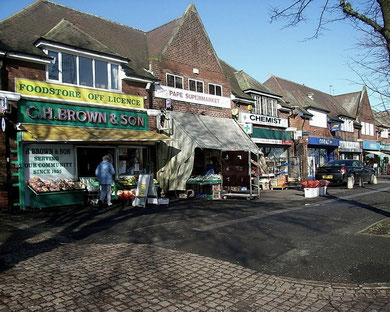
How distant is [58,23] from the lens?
13.9 meters

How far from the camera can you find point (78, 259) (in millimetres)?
5582

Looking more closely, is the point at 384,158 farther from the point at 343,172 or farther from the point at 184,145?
the point at 184,145

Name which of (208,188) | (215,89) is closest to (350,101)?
(215,89)

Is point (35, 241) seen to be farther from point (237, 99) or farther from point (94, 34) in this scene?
point (237, 99)

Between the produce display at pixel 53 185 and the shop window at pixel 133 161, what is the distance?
2.44m

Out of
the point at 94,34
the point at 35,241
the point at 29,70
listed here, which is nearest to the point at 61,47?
the point at 29,70

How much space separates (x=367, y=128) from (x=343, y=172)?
25.1 meters

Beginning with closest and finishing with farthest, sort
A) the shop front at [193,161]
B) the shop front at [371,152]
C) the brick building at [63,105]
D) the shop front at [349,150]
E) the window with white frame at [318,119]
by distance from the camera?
the brick building at [63,105] < the shop front at [193,161] < the window with white frame at [318,119] < the shop front at [349,150] < the shop front at [371,152]

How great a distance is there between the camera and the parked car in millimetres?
19188

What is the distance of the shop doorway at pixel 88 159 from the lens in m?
12.9

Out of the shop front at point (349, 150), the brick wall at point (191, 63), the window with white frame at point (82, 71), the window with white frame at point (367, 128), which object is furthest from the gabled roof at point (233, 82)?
the window with white frame at point (367, 128)

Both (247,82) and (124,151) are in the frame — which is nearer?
(124,151)

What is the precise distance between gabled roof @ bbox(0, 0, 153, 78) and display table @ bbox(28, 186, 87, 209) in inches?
196

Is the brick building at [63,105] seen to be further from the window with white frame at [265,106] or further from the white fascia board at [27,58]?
the window with white frame at [265,106]
